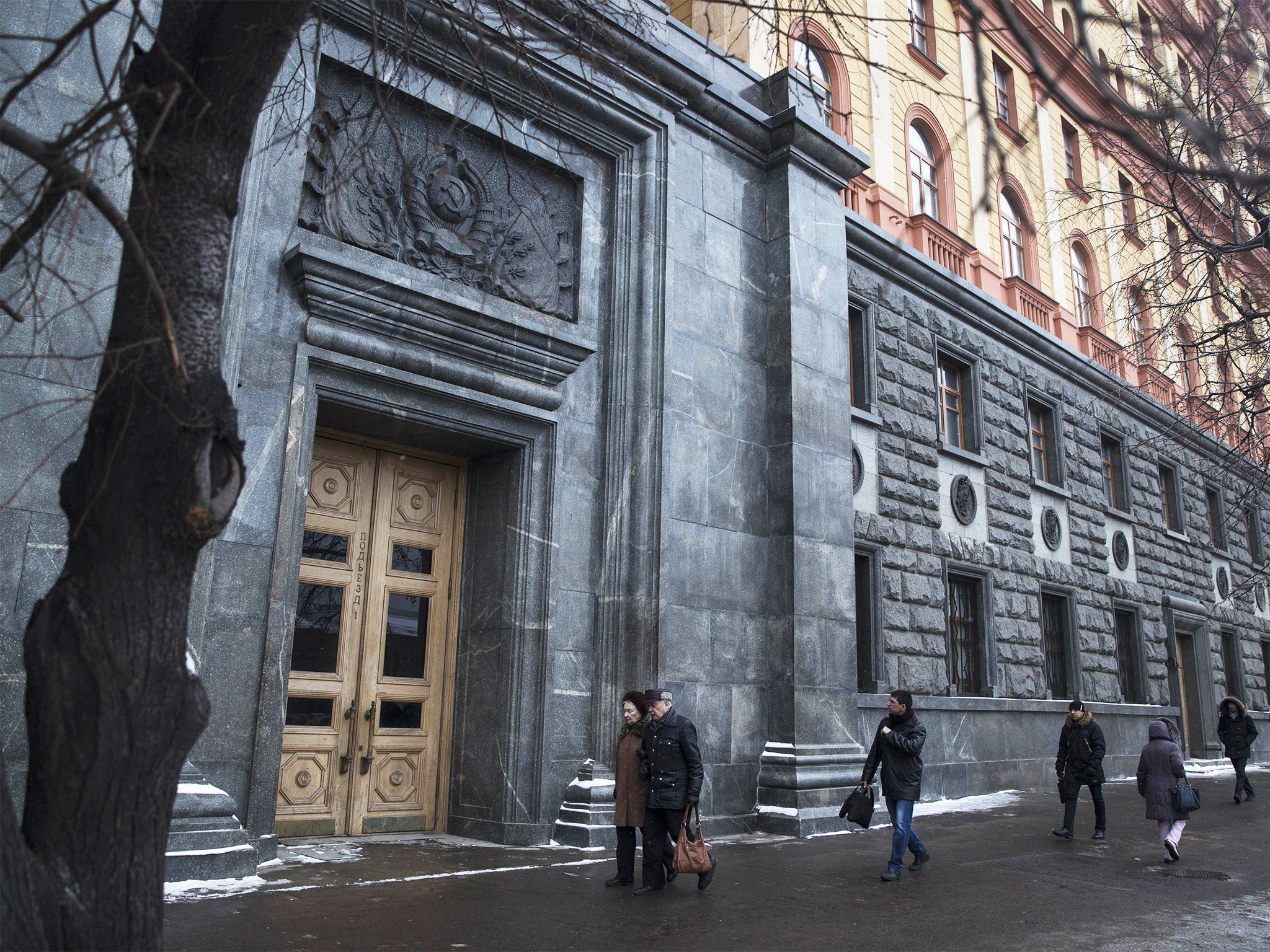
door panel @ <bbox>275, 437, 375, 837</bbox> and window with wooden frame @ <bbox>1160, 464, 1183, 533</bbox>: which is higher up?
window with wooden frame @ <bbox>1160, 464, 1183, 533</bbox>

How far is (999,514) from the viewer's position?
1677 centimetres

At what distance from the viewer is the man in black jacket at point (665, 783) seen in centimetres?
732

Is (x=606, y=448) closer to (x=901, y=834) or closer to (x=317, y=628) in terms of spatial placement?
(x=317, y=628)

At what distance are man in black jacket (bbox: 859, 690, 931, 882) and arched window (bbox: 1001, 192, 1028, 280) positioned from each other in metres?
13.5

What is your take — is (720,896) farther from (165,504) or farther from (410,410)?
(165,504)

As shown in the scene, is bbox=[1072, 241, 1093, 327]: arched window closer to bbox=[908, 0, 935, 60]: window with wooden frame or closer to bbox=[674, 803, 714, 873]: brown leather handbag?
bbox=[908, 0, 935, 60]: window with wooden frame

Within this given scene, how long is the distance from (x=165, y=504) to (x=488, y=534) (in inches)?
273

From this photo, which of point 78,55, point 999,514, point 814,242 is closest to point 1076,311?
point 999,514

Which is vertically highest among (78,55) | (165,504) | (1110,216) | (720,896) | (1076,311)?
(1110,216)

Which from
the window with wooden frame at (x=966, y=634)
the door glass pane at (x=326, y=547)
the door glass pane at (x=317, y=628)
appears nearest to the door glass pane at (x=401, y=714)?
the door glass pane at (x=317, y=628)

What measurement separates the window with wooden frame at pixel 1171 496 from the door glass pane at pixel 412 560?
63.2 feet

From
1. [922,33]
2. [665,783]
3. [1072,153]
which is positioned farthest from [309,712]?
[1072,153]

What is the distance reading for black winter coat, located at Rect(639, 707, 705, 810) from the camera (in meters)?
7.40

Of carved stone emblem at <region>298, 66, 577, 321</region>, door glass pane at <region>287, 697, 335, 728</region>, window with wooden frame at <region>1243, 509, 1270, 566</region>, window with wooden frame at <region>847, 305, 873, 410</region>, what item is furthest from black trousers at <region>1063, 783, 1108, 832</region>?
window with wooden frame at <region>1243, 509, 1270, 566</region>
